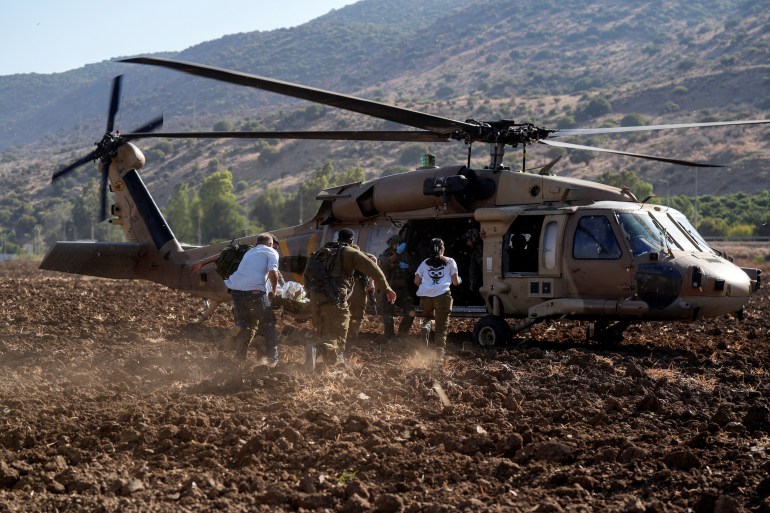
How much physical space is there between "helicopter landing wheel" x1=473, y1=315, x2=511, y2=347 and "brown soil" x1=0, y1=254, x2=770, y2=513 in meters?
0.72

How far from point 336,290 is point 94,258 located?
23.8ft

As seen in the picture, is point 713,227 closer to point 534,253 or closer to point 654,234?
point 534,253

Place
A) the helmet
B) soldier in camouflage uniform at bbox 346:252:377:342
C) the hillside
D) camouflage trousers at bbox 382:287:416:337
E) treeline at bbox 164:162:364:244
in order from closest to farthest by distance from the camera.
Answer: the helmet
soldier in camouflage uniform at bbox 346:252:377:342
camouflage trousers at bbox 382:287:416:337
treeline at bbox 164:162:364:244
the hillside

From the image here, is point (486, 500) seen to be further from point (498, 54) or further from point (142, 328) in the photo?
point (498, 54)

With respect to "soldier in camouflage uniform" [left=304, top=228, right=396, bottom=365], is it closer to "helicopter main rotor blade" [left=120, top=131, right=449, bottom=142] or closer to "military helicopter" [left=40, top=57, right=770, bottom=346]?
"military helicopter" [left=40, top=57, right=770, bottom=346]

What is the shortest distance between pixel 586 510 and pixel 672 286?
7.24 metres

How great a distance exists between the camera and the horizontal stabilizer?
17203mm

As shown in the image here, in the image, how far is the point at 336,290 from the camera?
38.6 feet

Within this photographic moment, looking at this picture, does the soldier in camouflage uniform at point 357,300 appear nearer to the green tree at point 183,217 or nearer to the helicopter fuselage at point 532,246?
the helicopter fuselage at point 532,246

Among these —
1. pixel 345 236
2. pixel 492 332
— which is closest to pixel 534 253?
pixel 492 332

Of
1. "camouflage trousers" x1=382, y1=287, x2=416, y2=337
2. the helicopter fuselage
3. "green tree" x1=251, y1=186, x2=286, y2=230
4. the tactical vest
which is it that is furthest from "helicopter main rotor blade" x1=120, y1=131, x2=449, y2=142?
"green tree" x1=251, y1=186, x2=286, y2=230

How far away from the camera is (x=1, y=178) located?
152375mm

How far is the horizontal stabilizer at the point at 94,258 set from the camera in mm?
17203

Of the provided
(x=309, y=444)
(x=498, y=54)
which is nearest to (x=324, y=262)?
(x=309, y=444)
